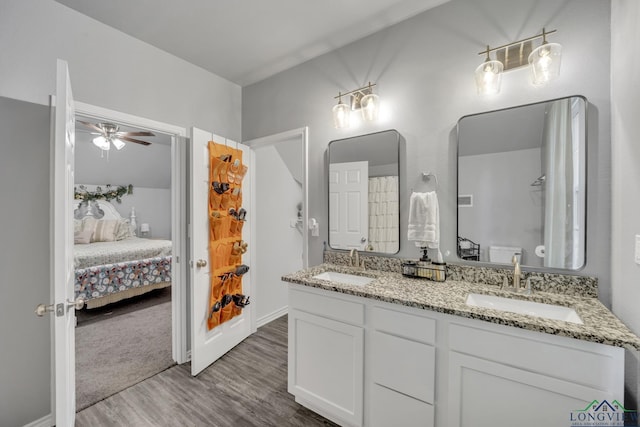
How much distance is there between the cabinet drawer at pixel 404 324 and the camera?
1.37m

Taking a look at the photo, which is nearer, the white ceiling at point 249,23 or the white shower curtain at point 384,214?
the white ceiling at point 249,23

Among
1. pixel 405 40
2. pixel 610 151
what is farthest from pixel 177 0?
pixel 610 151

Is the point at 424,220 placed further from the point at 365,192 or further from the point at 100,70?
the point at 100,70

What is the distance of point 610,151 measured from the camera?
1.40m

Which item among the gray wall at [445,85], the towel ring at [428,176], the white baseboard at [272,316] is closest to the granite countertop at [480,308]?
the gray wall at [445,85]

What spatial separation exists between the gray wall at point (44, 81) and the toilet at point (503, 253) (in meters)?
2.70

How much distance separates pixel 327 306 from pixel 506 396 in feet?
3.08

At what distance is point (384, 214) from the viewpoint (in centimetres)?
210

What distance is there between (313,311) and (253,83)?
239cm

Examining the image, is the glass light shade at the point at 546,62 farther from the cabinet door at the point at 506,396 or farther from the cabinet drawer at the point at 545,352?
the cabinet door at the point at 506,396

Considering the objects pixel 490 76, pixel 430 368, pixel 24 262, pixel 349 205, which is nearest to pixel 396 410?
pixel 430 368

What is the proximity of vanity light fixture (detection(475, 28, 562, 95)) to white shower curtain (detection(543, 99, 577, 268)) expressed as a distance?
184 millimetres

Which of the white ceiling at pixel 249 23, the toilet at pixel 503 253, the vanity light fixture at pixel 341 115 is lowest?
the toilet at pixel 503 253

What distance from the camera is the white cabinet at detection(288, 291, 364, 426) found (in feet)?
5.27
